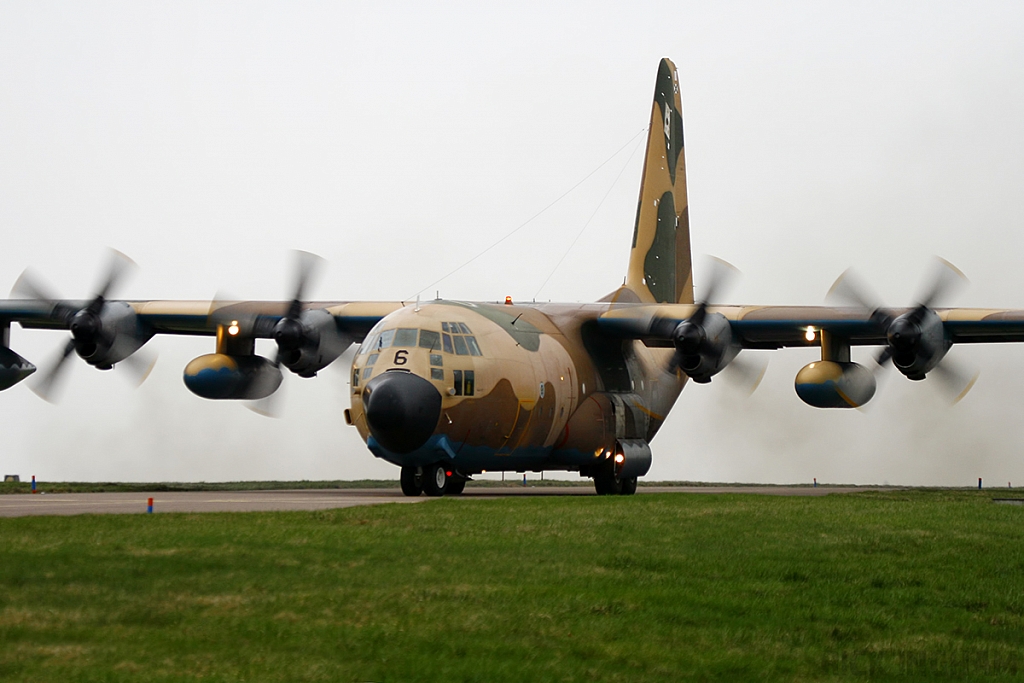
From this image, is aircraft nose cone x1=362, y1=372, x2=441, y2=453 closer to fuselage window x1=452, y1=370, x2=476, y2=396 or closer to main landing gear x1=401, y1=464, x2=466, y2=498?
fuselage window x1=452, y1=370, x2=476, y2=396

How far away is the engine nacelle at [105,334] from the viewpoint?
30531mm

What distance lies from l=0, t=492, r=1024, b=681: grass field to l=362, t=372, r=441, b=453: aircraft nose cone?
6139 mm

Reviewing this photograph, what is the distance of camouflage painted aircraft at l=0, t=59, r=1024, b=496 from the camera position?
971 inches

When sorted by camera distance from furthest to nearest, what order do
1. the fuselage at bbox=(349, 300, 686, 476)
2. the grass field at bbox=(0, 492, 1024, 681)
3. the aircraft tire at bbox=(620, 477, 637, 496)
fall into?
1. the aircraft tire at bbox=(620, 477, 637, 496)
2. the fuselage at bbox=(349, 300, 686, 476)
3. the grass field at bbox=(0, 492, 1024, 681)

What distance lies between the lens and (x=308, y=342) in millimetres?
30188

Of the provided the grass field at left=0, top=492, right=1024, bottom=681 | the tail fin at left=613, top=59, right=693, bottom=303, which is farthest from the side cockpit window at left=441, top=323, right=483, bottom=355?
the tail fin at left=613, top=59, right=693, bottom=303

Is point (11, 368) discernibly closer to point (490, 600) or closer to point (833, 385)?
point (833, 385)

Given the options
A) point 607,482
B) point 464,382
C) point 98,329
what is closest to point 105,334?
point 98,329

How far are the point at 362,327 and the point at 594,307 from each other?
6300mm

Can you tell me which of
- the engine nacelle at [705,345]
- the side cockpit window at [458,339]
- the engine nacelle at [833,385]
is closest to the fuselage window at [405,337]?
the side cockpit window at [458,339]

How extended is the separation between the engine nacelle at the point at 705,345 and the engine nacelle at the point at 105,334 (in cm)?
1454

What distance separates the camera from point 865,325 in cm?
2922

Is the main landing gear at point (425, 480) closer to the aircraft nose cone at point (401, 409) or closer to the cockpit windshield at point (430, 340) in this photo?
the aircraft nose cone at point (401, 409)

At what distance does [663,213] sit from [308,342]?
1495 centimetres
